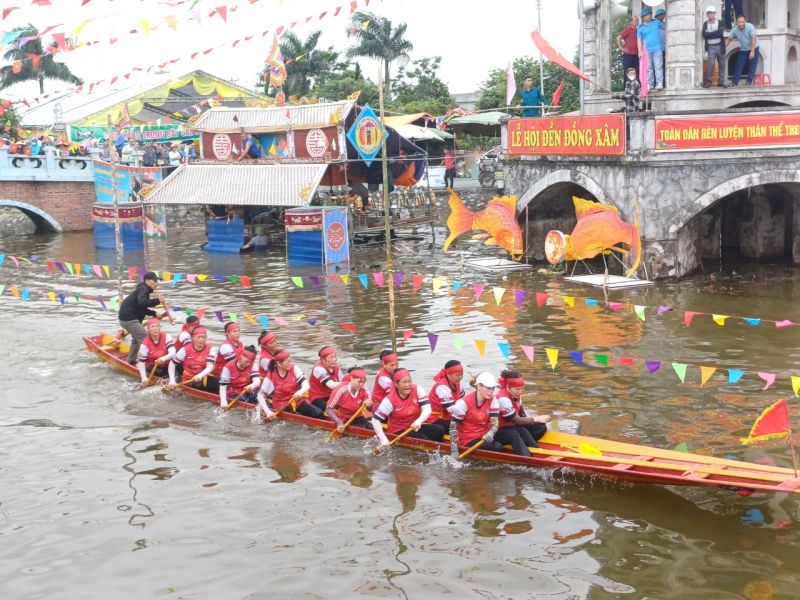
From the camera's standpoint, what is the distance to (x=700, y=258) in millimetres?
24406

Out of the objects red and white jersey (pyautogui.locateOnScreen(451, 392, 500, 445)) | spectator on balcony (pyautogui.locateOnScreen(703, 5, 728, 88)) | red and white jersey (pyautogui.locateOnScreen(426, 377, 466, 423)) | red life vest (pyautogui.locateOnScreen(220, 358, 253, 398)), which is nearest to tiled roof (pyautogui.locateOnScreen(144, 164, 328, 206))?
spectator on balcony (pyautogui.locateOnScreen(703, 5, 728, 88))

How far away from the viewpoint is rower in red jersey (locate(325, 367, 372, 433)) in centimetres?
1304

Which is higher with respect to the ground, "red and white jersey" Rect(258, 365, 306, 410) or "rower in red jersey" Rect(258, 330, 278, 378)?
"rower in red jersey" Rect(258, 330, 278, 378)

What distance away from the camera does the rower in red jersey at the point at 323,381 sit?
1365 centimetres

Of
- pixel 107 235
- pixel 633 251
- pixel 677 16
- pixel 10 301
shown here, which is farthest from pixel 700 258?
pixel 107 235

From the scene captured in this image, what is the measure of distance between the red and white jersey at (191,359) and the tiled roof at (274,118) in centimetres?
1440

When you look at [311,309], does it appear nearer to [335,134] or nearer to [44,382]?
[44,382]

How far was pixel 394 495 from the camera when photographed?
11266 mm

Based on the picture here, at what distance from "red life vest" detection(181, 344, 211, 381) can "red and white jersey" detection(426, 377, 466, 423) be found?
4.76 meters

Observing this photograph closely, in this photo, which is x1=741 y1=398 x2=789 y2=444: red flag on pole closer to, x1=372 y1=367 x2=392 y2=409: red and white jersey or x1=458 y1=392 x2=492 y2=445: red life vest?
x1=458 y1=392 x2=492 y2=445: red life vest

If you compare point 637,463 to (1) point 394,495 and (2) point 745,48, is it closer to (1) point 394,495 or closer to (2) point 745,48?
(1) point 394,495

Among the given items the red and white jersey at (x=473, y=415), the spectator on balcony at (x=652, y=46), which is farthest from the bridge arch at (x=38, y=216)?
the red and white jersey at (x=473, y=415)

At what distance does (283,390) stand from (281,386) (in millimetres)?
66

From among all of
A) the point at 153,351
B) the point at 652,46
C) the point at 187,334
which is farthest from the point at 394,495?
the point at 652,46
